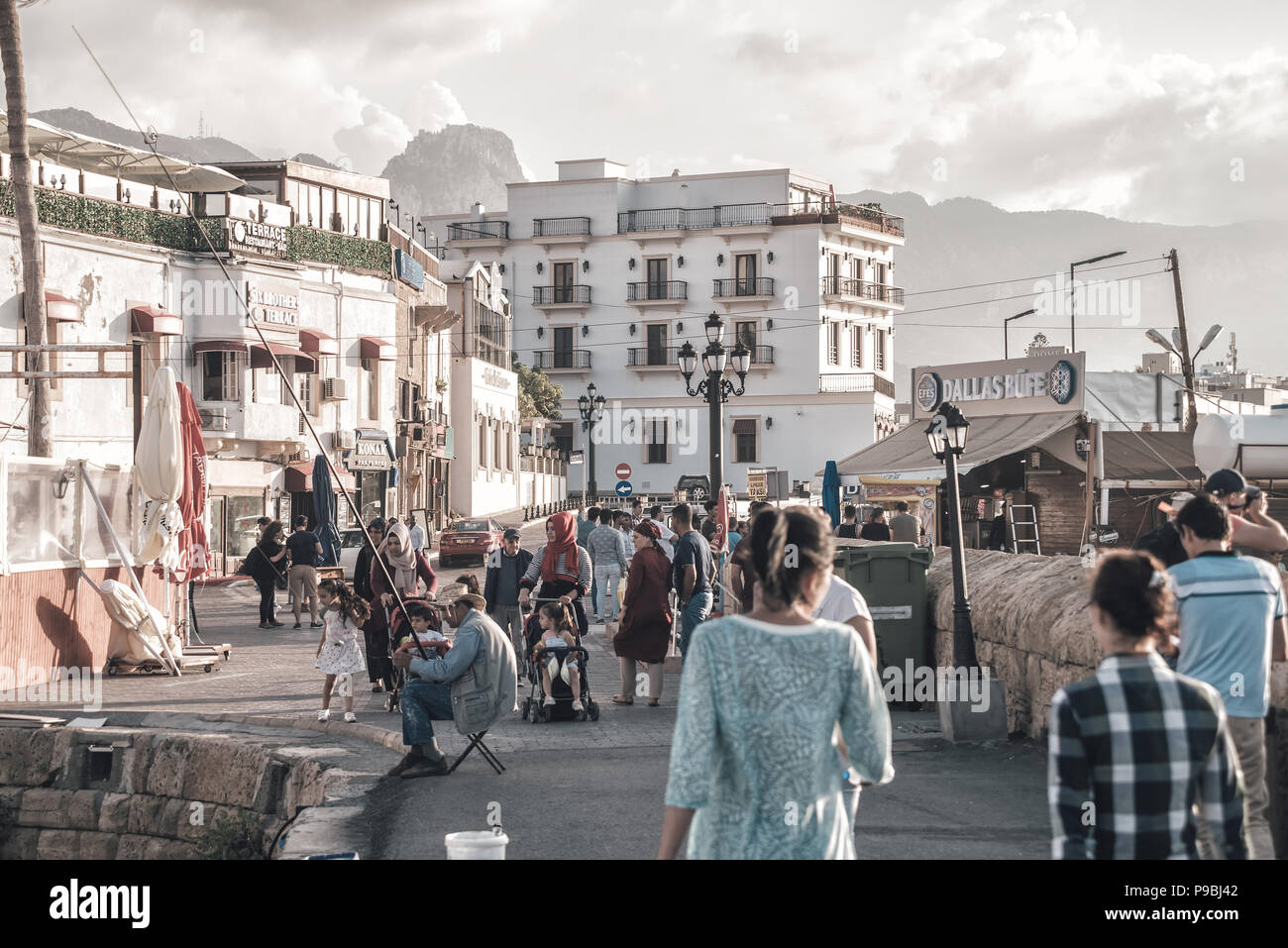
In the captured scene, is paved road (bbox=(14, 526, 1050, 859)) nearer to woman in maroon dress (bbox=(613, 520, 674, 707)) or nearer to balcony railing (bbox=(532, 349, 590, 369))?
woman in maroon dress (bbox=(613, 520, 674, 707))

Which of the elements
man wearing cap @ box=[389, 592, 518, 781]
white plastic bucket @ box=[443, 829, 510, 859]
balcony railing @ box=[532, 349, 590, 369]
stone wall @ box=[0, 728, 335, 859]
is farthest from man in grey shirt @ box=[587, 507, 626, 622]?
balcony railing @ box=[532, 349, 590, 369]

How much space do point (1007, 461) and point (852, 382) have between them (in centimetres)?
4304

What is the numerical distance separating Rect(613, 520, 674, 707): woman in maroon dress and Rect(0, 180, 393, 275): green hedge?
1834 cm

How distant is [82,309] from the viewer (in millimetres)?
33000

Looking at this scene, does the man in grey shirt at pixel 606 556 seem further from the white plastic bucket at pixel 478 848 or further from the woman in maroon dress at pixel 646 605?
the white plastic bucket at pixel 478 848

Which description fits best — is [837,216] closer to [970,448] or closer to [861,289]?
[861,289]

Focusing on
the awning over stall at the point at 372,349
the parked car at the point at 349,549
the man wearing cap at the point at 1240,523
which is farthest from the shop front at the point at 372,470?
the man wearing cap at the point at 1240,523

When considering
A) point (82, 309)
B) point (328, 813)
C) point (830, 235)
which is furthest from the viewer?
point (830, 235)

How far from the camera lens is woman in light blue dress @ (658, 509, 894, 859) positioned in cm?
362

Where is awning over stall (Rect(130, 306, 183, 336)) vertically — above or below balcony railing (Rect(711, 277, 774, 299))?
below
